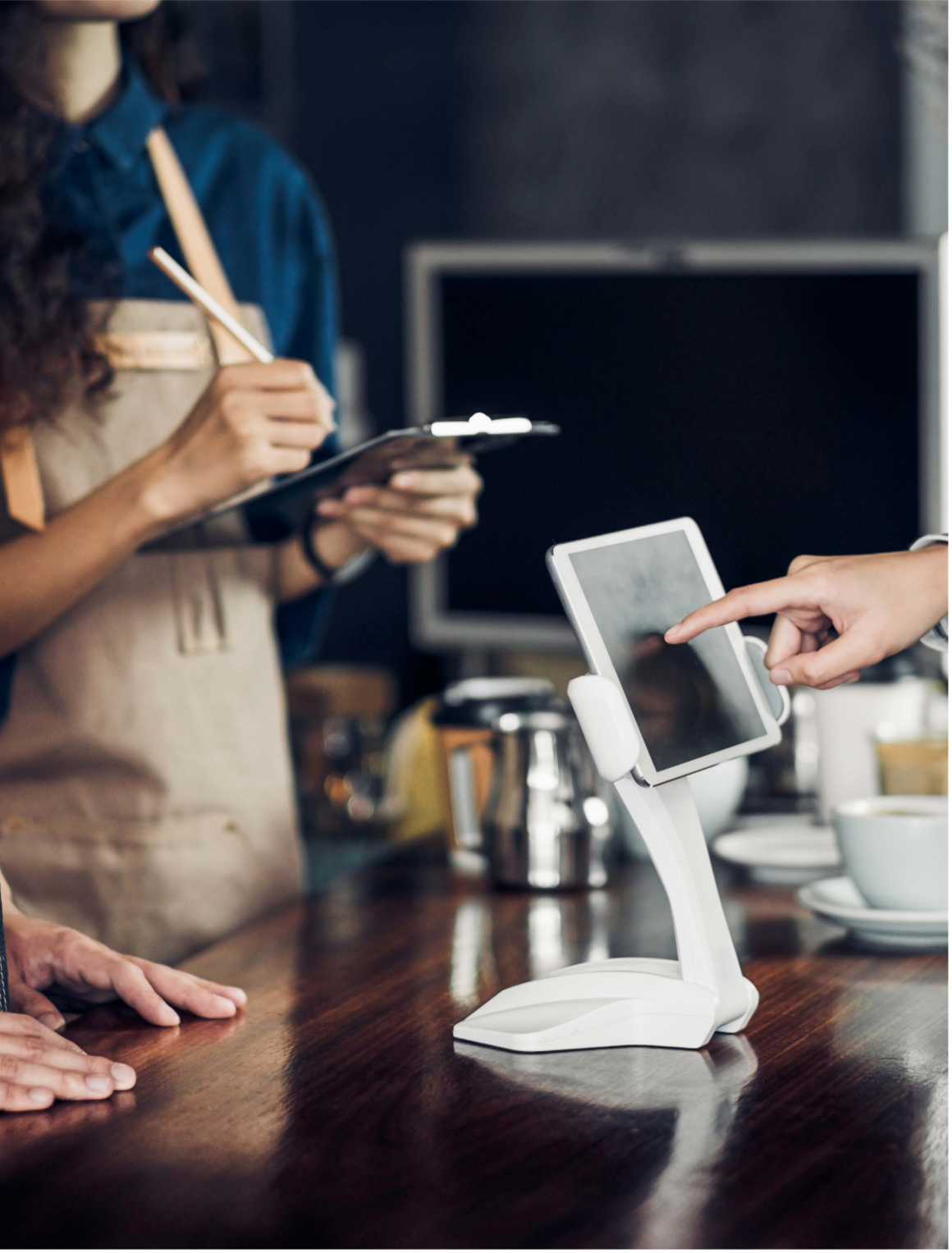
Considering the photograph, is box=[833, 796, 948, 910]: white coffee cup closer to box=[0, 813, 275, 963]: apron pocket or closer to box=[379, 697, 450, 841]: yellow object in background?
box=[0, 813, 275, 963]: apron pocket

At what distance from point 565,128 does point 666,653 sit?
2.68 meters

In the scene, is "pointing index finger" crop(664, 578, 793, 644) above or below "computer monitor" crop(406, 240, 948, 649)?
below

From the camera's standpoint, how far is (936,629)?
3.23 ft

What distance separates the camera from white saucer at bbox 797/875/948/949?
114 cm

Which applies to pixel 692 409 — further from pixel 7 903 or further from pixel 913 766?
pixel 7 903

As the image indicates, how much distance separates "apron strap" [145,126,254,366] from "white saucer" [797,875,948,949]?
0.81 metres

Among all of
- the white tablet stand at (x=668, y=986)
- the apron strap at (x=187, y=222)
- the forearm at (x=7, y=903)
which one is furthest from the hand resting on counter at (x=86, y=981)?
the apron strap at (x=187, y=222)

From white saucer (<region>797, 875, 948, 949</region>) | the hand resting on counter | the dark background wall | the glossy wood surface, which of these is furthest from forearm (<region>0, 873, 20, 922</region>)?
the dark background wall

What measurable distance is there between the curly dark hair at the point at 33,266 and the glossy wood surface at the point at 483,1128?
0.56 metres

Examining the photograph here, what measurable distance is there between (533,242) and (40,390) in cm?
81

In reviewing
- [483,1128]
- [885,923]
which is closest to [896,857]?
[885,923]

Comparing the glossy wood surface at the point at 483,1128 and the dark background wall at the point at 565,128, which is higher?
the dark background wall at the point at 565,128

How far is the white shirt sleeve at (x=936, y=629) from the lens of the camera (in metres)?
0.96

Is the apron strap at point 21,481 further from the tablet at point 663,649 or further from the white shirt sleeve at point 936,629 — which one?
the white shirt sleeve at point 936,629
